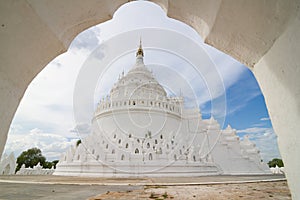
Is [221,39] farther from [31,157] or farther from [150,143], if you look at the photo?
[31,157]

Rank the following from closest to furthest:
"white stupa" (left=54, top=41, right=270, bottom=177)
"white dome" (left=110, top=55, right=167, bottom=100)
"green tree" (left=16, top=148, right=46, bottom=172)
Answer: "white stupa" (left=54, top=41, right=270, bottom=177) < "white dome" (left=110, top=55, right=167, bottom=100) < "green tree" (left=16, top=148, right=46, bottom=172)

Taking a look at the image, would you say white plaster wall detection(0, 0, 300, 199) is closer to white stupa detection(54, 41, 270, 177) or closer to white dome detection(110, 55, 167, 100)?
white stupa detection(54, 41, 270, 177)

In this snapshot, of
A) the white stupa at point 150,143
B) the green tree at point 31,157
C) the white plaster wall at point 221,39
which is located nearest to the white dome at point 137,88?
the white stupa at point 150,143

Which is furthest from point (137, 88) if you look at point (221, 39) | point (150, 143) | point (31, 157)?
point (31, 157)

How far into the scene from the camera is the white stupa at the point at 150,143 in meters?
14.9

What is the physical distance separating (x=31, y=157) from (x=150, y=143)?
3829 cm

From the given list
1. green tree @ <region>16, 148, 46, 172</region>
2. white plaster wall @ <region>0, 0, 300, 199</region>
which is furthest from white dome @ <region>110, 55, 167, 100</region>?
green tree @ <region>16, 148, 46, 172</region>

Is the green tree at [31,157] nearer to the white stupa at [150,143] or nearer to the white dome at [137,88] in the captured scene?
the white stupa at [150,143]

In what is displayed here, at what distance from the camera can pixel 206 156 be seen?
747 inches

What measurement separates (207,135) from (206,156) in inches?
224

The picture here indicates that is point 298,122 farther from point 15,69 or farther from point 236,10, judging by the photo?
point 15,69

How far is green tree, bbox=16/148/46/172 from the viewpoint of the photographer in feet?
129

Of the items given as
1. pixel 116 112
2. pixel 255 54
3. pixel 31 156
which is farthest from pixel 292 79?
pixel 31 156

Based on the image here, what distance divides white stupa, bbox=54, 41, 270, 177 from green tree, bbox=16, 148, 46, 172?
27.0 metres
